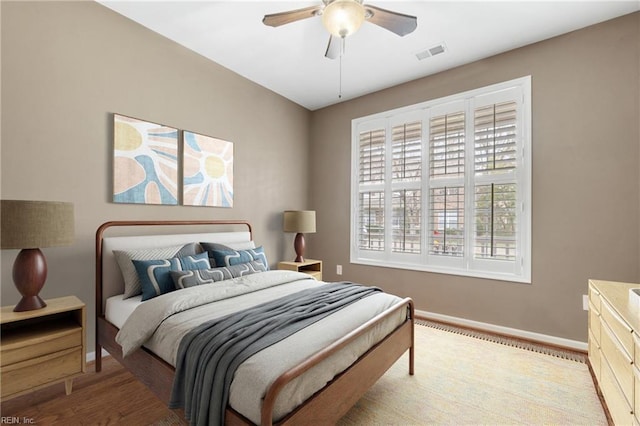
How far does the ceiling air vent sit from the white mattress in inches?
137

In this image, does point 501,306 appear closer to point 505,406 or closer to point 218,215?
point 505,406

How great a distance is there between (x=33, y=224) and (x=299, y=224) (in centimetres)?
260

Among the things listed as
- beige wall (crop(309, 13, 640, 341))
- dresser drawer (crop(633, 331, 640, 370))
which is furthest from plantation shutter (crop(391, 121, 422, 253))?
dresser drawer (crop(633, 331, 640, 370))

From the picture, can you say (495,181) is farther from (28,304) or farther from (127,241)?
(28,304)

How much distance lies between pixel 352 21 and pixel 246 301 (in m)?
2.04

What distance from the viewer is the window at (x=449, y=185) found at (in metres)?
3.08

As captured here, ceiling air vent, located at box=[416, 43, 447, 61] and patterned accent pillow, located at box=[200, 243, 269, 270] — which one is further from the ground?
ceiling air vent, located at box=[416, 43, 447, 61]

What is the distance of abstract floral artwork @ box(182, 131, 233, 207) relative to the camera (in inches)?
124

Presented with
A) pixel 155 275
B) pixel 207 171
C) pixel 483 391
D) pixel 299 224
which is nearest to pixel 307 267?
pixel 299 224

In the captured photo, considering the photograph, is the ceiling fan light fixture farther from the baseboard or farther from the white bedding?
the baseboard

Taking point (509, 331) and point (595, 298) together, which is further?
point (509, 331)

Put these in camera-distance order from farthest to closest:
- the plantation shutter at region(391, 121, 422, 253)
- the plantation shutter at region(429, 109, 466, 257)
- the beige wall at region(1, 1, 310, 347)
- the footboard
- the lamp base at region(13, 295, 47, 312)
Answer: the plantation shutter at region(391, 121, 422, 253), the plantation shutter at region(429, 109, 466, 257), the beige wall at region(1, 1, 310, 347), the lamp base at region(13, 295, 47, 312), the footboard

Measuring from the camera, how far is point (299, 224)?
3.98 m

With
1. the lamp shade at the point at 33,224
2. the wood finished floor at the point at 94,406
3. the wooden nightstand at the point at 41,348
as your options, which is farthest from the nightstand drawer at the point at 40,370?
the lamp shade at the point at 33,224
